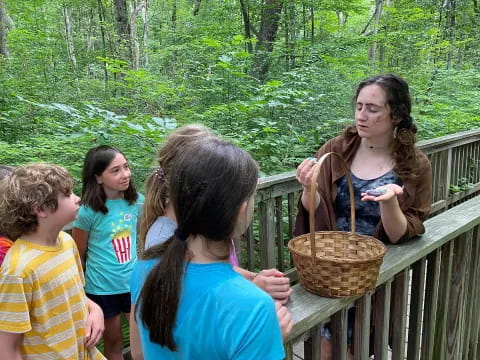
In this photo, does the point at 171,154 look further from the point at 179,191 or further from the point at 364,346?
the point at 364,346

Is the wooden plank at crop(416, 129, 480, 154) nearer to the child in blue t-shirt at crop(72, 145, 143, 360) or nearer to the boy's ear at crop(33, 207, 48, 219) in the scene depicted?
the child in blue t-shirt at crop(72, 145, 143, 360)

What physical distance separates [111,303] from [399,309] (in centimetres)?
178

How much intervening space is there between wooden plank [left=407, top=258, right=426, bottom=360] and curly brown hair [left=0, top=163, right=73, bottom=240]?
60.3 inches

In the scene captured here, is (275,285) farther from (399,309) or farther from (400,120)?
(400,120)

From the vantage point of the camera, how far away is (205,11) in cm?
1132

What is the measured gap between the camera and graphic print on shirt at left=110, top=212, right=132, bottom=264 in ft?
8.17

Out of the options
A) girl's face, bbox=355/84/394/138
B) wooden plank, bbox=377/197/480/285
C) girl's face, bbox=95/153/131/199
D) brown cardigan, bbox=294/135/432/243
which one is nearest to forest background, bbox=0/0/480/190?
girl's face, bbox=95/153/131/199

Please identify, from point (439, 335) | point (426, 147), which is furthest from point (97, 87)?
point (439, 335)

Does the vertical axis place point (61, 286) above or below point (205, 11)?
below

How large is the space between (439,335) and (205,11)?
36.5 ft

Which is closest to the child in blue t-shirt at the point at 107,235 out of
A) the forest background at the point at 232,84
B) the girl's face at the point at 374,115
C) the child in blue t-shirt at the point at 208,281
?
the forest background at the point at 232,84

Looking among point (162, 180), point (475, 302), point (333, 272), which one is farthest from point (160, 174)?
point (475, 302)

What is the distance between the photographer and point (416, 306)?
5.31 feet

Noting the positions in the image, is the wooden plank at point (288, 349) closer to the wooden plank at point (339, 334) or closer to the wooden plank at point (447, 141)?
the wooden plank at point (339, 334)
